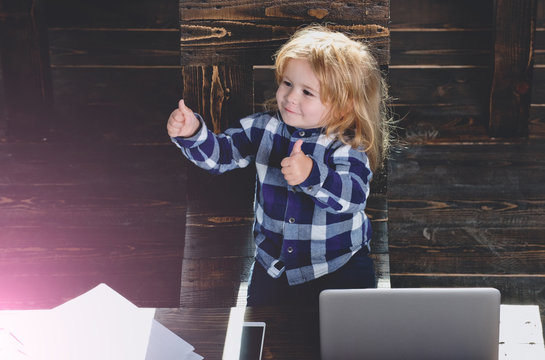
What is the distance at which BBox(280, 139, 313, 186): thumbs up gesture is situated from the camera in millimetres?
1137

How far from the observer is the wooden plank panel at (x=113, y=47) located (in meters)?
2.98

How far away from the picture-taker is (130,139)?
2750 mm

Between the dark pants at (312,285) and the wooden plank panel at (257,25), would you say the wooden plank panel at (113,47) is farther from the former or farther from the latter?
the dark pants at (312,285)

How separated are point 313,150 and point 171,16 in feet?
6.27

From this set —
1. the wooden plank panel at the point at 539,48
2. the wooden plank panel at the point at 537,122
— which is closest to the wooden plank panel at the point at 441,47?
the wooden plank panel at the point at 539,48

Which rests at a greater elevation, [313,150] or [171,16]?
[171,16]

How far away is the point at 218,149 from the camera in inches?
54.1

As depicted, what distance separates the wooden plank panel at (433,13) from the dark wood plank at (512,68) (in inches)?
21.8

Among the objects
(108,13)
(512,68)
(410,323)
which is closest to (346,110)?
(410,323)

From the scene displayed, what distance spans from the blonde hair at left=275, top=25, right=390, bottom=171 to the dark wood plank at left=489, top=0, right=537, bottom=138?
1.27m

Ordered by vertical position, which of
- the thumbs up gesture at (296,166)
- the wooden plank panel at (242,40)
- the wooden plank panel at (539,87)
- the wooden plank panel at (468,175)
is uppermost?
the wooden plank panel at (242,40)

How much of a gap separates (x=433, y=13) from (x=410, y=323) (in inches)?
95.1

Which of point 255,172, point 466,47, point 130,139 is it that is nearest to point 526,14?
point 466,47

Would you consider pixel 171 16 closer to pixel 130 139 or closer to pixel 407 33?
pixel 130 139
